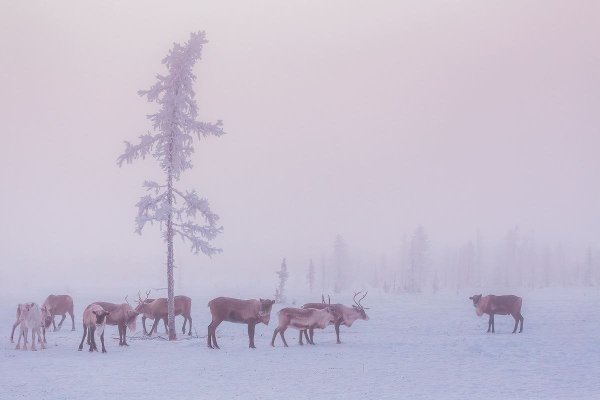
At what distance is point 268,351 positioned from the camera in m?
23.4

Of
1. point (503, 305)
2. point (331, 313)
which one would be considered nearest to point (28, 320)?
point (331, 313)

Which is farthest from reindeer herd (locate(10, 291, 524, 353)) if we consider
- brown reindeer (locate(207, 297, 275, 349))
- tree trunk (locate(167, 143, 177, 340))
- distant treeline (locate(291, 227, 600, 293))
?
distant treeline (locate(291, 227, 600, 293))

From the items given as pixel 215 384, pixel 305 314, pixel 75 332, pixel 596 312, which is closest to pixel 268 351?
pixel 305 314

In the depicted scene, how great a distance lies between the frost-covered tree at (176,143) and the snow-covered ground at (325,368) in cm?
539

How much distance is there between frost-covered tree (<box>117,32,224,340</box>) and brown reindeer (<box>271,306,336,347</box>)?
17.9 ft

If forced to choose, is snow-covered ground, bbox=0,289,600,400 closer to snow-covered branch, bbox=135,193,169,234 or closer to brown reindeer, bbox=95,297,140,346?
brown reindeer, bbox=95,297,140,346

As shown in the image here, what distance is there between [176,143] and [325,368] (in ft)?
45.9

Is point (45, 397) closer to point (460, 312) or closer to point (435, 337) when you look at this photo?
point (435, 337)

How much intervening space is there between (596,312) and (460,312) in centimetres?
958

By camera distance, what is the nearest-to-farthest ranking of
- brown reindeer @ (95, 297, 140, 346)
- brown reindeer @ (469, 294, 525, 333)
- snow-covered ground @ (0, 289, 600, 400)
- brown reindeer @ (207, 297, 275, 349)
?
snow-covered ground @ (0, 289, 600, 400) → brown reindeer @ (95, 297, 140, 346) → brown reindeer @ (207, 297, 275, 349) → brown reindeer @ (469, 294, 525, 333)

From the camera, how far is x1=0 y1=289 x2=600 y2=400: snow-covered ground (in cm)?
1558

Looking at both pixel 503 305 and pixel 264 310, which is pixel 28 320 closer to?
pixel 264 310

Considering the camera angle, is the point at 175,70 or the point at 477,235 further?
the point at 477,235

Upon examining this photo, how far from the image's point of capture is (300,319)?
2511cm
